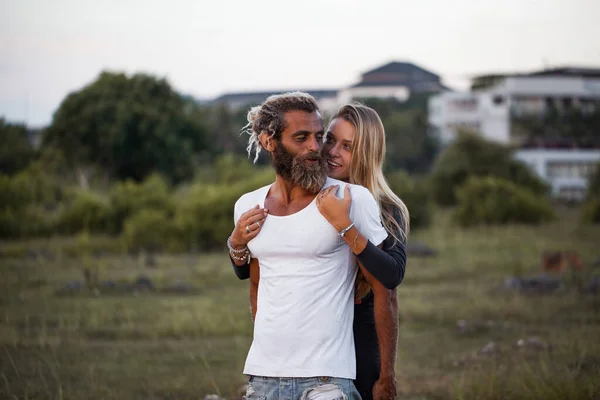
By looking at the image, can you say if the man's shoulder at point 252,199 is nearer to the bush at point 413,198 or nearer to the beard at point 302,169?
the beard at point 302,169

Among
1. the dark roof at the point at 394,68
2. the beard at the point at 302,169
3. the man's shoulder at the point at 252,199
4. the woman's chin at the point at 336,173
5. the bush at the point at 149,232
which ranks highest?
the dark roof at the point at 394,68

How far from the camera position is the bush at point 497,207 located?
30.2 m

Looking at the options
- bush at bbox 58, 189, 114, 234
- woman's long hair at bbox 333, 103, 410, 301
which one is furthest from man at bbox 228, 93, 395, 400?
bush at bbox 58, 189, 114, 234

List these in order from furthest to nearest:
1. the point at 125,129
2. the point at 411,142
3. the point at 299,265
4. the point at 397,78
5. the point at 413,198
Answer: the point at 397,78
the point at 411,142
the point at 125,129
the point at 413,198
the point at 299,265

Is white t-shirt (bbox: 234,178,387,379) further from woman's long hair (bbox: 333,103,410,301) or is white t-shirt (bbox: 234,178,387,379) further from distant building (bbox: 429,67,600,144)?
distant building (bbox: 429,67,600,144)

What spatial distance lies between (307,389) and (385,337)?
19.4 inches

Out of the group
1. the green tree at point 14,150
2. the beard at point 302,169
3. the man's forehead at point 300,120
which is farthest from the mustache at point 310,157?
the green tree at point 14,150

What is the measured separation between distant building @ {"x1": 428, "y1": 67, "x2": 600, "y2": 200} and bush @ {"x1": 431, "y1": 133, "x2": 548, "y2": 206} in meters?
12.8

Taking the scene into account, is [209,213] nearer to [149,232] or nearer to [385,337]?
[149,232]

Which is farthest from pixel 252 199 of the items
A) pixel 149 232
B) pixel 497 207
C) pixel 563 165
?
pixel 563 165

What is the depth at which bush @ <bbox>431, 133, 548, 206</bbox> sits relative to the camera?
39.9 metres

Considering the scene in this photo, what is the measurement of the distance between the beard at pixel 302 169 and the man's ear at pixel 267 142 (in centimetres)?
2

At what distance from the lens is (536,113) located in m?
59.3

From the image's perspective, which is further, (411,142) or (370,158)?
(411,142)
